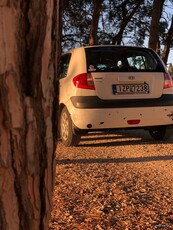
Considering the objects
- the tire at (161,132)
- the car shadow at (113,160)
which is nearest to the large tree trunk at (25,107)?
the car shadow at (113,160)

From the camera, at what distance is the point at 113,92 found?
23.3 ft

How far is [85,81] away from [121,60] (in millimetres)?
990

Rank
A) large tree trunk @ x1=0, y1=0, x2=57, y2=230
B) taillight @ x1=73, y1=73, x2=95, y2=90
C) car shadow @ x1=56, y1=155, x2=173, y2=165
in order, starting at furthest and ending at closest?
taillight @ x1=73, y1=73, x2=95, y2=90
car shadow @ x1=56, y1=155, x2=173, y2=165
large tree trunk @ x1=0, y1=0, x2=57, y2=230

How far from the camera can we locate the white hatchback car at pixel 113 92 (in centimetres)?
705

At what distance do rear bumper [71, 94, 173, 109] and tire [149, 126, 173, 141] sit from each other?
681 millimetres

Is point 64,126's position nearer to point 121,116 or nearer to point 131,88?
point 121,116

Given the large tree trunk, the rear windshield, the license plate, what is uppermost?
the large tree trunk

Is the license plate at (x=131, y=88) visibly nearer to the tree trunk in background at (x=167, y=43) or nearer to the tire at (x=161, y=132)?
the tire at (x=161, y=132)

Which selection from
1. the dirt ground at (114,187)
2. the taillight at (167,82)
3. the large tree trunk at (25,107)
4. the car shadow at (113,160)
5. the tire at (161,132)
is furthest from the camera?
the tire at (161,132)

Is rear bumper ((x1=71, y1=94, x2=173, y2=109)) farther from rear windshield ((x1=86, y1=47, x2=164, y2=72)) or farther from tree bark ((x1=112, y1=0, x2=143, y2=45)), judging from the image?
tree bark ((x1=112, y1=0, x2=143, y2=45))

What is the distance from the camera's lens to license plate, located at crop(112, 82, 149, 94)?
712cm

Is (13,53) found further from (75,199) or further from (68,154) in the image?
(68,154)

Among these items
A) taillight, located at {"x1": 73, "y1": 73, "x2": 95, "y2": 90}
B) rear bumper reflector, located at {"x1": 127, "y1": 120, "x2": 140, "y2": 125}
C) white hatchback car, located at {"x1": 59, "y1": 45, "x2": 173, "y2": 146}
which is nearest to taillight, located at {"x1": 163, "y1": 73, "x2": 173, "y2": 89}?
white hatchback car, located at {"x1": 59, "y1": 45, "x2": 173, "y2": 146}

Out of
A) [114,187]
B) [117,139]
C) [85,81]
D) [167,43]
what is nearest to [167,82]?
[85,81]
